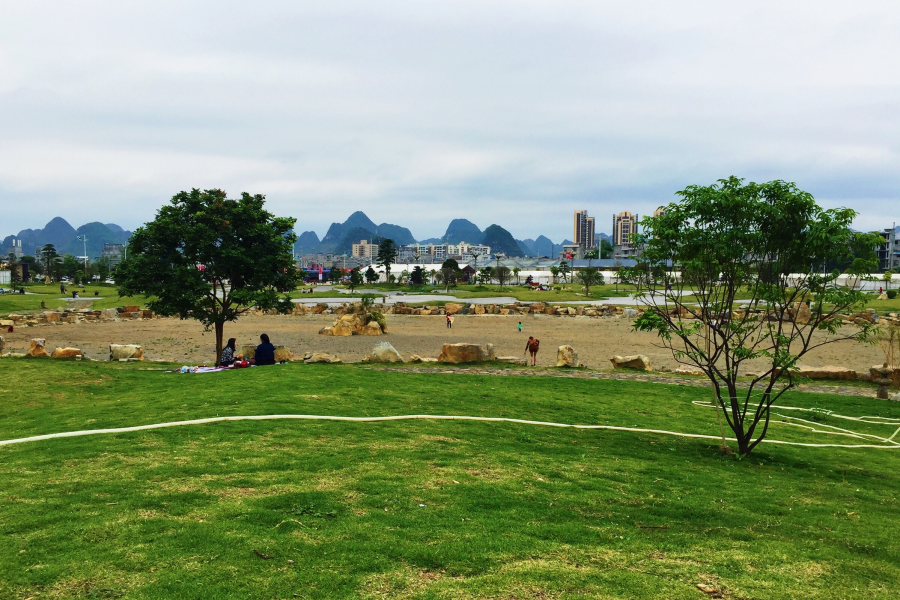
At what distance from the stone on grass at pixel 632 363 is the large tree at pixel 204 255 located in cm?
1537

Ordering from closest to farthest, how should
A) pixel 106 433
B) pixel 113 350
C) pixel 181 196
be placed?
pixel 106 433, pixel 181 196, pixel 113 350

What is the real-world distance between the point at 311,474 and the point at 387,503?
1589 mm

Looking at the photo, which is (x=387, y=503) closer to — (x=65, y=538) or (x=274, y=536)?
(x=274, y=536)

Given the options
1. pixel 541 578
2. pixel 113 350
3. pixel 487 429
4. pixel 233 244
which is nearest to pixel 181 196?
pixel 233 244

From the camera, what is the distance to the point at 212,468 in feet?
28.9

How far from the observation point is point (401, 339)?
146ft

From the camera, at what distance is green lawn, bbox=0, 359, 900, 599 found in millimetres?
5715

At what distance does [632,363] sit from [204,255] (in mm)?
19184

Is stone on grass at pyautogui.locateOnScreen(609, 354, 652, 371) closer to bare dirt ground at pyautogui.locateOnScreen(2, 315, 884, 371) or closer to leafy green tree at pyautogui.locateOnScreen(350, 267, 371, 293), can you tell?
bare dirt ground at pyautogui.locateOnScreen(2, 315, 884, 371)

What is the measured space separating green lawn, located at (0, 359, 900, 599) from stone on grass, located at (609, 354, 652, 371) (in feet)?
45.1

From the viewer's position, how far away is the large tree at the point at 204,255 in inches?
945

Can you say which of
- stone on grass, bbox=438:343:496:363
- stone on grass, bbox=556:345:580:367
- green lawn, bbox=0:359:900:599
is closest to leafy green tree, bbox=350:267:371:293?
stone on grass, bbox=438:343:496:363

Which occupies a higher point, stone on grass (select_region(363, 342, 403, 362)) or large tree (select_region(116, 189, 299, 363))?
large tree (select_region(116, 189, 299, 363))

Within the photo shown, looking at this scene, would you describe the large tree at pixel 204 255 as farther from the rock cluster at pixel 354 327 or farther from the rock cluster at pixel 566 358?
the rock cluster at pixel 354 327
